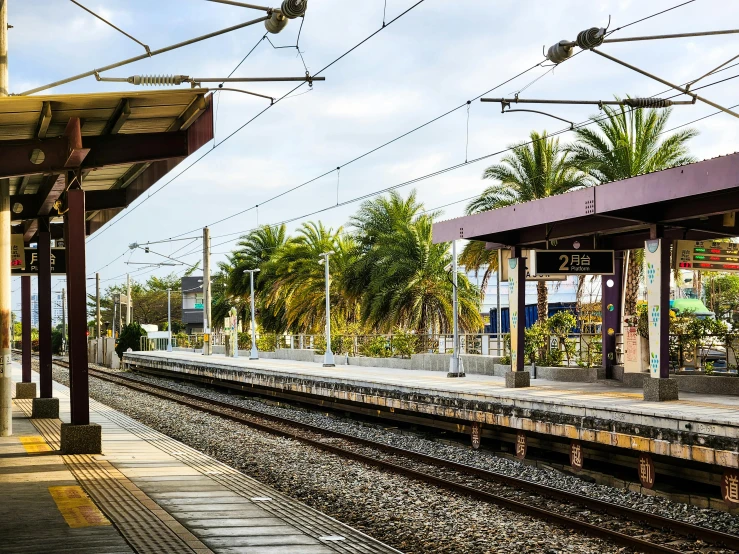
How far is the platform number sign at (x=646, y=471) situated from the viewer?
12492mm

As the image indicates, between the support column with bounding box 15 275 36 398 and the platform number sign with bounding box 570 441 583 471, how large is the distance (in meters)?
13.8

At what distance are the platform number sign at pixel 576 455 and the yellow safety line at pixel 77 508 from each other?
24.9 ft

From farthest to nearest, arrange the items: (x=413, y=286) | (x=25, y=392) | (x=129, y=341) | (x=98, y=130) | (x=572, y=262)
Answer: (x=129, y=341), (x=413, y=286), (x=25, y=392), (x=572, y=262), (x=98, y=130)

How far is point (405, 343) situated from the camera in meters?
33.5

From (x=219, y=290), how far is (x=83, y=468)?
7394 centimetres

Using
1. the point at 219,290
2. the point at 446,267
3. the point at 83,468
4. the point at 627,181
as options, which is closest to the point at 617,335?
the point at 627,181

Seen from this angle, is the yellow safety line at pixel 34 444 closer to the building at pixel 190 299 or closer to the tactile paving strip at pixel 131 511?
the tactile paving strip at pixel 131 511

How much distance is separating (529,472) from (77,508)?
24.7 ft

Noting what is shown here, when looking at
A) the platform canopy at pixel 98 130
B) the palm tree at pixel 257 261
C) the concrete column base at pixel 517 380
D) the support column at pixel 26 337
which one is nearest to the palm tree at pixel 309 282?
the palm tree at pixel 257 261

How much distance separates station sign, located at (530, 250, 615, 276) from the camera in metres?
18.7

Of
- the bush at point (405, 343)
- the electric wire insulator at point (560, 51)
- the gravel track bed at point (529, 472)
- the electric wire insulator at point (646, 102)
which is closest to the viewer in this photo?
the gravel track bed at point (529, 472)

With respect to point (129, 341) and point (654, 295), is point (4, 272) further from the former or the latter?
point (129, 341)

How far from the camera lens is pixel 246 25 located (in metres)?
13.6

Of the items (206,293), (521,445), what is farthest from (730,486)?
(206,293)
